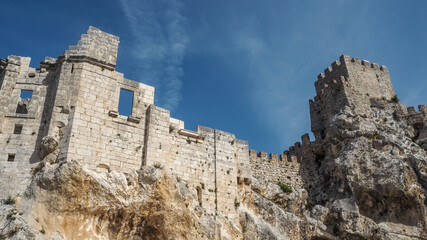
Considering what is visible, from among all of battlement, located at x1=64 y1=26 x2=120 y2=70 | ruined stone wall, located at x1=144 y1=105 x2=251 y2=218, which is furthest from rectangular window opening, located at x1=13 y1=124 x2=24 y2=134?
ruined stone wall, located at x1=144 y1=105 x2=251 y2=218

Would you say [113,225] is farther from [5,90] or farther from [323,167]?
[323,167]

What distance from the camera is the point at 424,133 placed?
2597 centimetres

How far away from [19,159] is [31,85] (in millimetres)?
3441

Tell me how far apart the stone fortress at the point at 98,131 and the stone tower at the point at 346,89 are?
7.55 meters

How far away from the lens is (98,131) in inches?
630

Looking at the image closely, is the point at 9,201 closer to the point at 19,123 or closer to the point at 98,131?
the point at 19,123

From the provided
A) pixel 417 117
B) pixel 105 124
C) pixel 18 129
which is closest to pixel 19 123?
pixel 18 129

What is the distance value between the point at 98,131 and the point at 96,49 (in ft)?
12.8

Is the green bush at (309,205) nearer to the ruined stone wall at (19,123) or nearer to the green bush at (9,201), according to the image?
the ruined stone wall at (19,123)

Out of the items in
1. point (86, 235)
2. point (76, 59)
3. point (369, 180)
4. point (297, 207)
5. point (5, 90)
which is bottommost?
point (86, 235)

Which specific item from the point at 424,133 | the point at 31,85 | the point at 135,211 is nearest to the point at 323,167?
the point at 424,133

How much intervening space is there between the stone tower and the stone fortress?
755 cm

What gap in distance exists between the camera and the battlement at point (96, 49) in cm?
1711

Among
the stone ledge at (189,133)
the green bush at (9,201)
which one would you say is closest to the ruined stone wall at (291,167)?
the stone ledge at (189,133)
